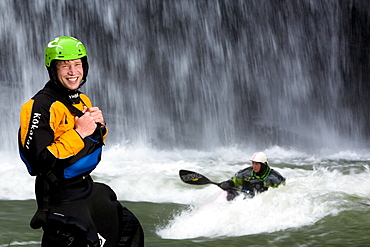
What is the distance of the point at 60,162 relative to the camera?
→ 8.25 ft

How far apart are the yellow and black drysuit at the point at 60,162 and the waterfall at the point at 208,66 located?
73.4ft

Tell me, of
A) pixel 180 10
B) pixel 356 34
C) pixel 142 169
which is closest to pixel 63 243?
pixel 142 169

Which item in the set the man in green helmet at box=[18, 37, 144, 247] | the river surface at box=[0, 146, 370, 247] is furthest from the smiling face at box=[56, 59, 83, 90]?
the river surface at box=[0, 146, 370, 247]

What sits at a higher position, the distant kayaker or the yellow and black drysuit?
the yellow and black drysuit

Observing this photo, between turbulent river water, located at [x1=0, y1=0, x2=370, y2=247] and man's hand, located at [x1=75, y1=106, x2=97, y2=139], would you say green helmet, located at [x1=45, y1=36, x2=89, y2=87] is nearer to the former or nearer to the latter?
man's hand, located at [x1=75, y1=106, x2=97, y2=139]

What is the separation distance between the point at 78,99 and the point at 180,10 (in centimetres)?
2488

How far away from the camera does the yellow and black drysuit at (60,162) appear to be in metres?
2.49

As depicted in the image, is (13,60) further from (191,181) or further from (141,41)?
(191,181)

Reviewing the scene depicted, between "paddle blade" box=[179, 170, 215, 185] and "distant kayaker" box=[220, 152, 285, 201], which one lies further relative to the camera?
"distant kayaker" box=[220, 152, 285, 201]

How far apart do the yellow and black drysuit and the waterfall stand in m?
22.4

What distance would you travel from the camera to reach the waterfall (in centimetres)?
→ 2488

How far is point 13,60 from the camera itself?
2450 cm

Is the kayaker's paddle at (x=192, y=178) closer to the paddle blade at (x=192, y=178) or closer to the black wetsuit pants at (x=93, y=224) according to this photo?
the paddle blade at (x=192, y=178)

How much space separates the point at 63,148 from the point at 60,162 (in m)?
0.07
